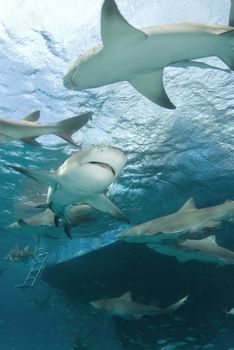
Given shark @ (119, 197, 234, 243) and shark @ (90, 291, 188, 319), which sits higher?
shark @ (119, 197, 234, 243)

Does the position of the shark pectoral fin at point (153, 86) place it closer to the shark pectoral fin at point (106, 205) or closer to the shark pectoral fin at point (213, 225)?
the shark pectoral fin at point (106, 205)

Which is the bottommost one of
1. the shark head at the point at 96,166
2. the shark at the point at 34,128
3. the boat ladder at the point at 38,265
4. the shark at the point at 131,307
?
the boat ladder at the point at 38,265

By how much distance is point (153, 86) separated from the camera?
5324 mm

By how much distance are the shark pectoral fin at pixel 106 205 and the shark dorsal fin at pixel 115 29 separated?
2.97m

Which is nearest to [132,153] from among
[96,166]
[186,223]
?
[186,223]

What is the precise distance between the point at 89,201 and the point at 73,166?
1.56 m

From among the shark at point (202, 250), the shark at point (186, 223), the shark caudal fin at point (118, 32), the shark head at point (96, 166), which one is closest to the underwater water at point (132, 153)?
the shark caudal fin at point (118, 32)

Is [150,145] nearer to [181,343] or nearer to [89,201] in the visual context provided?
[89,201]

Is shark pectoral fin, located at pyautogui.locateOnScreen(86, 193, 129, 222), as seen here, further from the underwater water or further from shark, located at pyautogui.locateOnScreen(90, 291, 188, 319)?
shark, located at pyautogui.locateOnScreen(90, 291, 188, 319)

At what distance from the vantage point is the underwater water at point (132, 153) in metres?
10.1

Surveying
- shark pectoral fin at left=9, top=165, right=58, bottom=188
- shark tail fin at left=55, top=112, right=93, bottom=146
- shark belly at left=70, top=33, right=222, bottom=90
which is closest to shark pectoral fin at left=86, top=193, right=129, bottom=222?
shark pectoral fin at left=9, top=165, right=58, bottom=188

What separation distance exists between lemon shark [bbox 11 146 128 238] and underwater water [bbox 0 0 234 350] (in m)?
3.08

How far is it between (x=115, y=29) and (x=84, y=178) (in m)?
2.48

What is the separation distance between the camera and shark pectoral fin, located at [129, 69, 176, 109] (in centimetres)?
518
